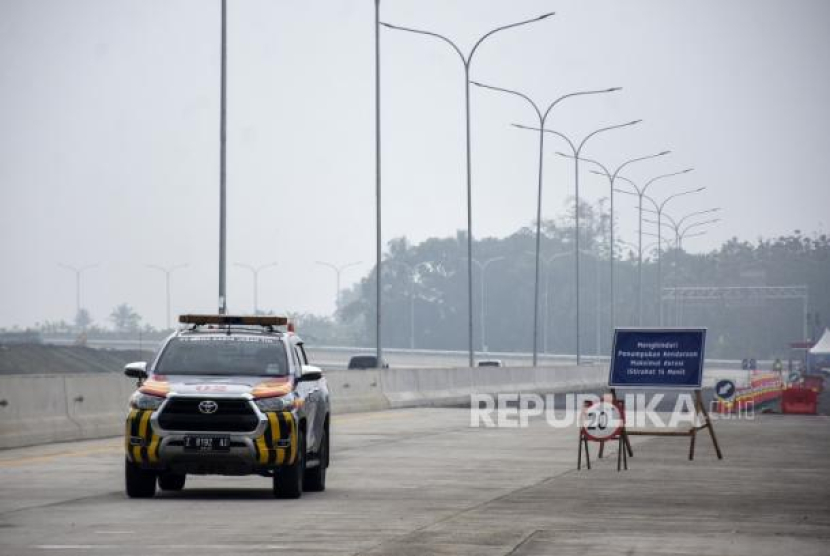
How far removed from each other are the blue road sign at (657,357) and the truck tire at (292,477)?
26.2ft

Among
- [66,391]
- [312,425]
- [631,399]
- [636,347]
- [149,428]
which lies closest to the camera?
[149,428]

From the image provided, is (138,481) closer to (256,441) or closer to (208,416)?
(208,416)

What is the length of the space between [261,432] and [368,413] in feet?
83.3

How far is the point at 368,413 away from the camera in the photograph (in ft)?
142

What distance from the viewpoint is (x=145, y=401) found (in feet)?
59.6

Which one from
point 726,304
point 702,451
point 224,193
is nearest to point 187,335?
point 702,451

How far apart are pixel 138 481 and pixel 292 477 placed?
147 cm

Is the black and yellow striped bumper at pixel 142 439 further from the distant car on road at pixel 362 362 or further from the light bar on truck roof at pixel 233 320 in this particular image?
the distant car on road at pixel 362 362

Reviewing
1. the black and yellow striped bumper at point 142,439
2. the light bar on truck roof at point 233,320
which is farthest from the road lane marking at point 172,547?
the light bar on truck roof at point 233,320

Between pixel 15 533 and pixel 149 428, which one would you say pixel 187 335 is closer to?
pixel 149 428

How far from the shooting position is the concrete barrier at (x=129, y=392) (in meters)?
27.4

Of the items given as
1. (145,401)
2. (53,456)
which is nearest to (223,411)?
(145,401)

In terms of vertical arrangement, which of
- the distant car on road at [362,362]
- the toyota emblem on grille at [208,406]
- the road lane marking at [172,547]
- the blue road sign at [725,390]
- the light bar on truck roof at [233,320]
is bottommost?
the road lane marking at [172,547]

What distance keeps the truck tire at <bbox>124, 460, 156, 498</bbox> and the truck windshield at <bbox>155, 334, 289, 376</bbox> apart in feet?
3.31
